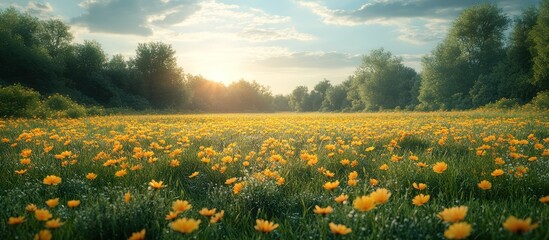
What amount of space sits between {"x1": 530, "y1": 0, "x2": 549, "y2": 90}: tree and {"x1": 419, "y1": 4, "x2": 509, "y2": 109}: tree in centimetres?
879

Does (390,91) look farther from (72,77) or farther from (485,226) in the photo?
(485,226)

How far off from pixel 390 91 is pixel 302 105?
62.2 meters

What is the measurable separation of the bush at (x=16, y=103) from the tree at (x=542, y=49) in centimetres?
3903

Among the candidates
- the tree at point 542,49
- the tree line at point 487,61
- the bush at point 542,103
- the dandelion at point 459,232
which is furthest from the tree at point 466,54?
the dandelion at point 459,232

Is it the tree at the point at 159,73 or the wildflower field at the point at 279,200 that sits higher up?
the tree at the point at 159,73

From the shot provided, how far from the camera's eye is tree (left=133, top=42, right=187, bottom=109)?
2018 inches

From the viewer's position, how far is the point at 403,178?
3391mm

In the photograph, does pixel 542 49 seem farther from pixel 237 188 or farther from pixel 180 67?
pixel 180 67

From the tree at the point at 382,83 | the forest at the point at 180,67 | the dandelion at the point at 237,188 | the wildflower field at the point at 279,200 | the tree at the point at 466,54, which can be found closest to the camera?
the wildflower field at the point at 279,200

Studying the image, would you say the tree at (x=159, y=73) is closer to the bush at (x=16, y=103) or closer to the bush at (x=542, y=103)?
the bush at (x=16, y=103)

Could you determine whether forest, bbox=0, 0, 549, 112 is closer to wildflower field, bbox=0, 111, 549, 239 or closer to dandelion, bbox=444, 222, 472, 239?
wildflower field, bbox=0, 111, 549, 239

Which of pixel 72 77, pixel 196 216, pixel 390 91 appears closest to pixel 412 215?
pixel 196 216

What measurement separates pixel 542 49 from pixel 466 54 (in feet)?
41.1

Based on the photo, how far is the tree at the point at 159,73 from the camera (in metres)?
51.2
